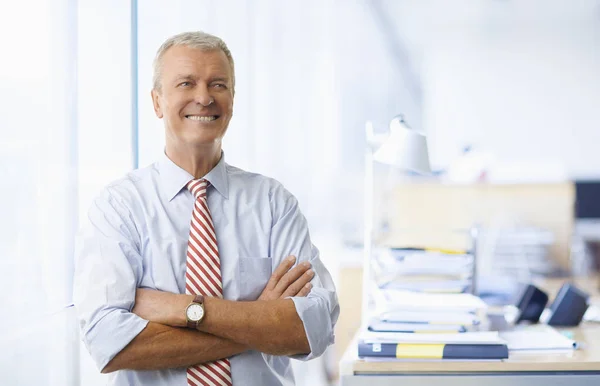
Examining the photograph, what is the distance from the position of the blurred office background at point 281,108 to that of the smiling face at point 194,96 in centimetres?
26

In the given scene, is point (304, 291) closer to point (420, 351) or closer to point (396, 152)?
point (420, 351)

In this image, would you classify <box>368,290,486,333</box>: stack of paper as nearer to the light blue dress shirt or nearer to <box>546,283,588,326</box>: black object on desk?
the light blue dress shirt

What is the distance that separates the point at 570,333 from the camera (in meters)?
2.50

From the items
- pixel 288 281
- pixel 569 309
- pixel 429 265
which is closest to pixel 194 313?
pixel 288 281

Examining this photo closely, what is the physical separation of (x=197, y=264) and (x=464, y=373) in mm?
849

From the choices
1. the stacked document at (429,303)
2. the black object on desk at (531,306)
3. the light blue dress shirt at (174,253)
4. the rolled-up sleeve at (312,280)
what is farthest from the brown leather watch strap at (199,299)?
the black object on desk at (531,306)

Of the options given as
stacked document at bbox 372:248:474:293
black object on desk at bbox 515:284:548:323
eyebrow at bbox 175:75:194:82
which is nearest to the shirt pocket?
eyebrow at bbox 175:75:194:82

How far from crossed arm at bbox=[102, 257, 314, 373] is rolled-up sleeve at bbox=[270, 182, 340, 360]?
3 centimetres

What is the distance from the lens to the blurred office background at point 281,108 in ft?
5.24

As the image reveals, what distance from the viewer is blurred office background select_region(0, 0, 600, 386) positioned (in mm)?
1597

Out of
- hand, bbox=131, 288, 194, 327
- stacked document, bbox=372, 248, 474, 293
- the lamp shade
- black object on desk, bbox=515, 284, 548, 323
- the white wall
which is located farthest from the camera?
the white wall

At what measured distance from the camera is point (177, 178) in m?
1.82

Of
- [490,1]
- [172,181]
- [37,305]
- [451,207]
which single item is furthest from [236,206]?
[490,1]

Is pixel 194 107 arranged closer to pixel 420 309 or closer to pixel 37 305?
pixel 37 305
